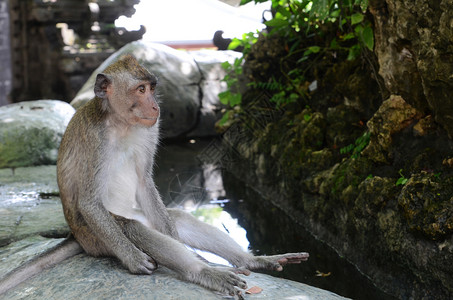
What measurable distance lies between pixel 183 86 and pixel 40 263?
301 inches

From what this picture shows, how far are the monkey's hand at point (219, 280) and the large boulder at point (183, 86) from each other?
7387 millimetres

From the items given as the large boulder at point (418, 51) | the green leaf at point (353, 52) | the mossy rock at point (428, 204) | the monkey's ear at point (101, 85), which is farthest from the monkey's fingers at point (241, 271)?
the green leaf at point (353, 52)

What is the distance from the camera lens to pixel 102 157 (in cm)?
318

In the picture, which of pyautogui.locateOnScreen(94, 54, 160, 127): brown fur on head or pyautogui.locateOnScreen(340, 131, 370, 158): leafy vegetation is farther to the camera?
pyautogui.locateOnScreen(340, 131, 370, 158): leafy vegetation

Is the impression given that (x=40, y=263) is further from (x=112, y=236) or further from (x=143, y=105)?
(x=143, y=105)

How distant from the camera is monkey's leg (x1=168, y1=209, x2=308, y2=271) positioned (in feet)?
11.2

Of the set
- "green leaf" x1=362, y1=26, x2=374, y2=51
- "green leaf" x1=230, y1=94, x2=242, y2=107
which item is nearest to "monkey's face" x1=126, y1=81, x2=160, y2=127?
"green leaf" x1=362, y1=26, x2=374, y2=51

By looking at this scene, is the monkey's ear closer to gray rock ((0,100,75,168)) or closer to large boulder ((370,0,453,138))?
large boulder ((370,0,453,138))

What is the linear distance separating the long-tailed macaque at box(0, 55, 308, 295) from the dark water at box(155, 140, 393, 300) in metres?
1.02

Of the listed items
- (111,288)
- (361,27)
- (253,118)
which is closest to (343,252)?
(361,27)

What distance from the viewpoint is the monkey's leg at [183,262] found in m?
2.94

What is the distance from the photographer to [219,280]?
2.95m

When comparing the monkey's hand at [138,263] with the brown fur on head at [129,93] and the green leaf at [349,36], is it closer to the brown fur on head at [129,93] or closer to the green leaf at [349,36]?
the brown fur on head at [129,93]

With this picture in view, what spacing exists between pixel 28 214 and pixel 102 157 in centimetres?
178
